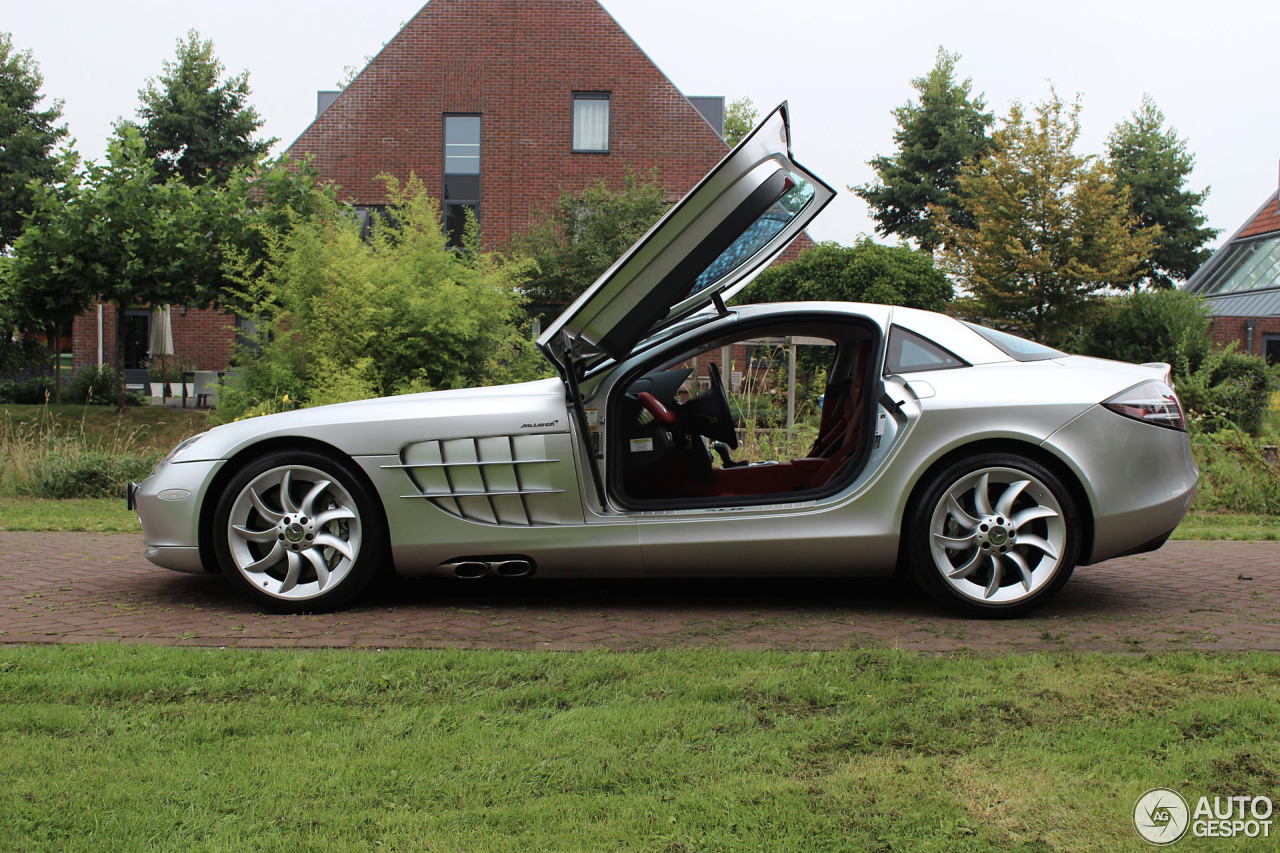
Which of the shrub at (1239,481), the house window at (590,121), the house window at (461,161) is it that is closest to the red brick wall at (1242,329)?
the house window at (590,121)

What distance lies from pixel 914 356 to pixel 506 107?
24.9 meters

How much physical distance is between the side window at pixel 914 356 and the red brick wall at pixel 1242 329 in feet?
93.0

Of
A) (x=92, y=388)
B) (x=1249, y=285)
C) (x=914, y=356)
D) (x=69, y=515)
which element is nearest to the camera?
(x=914, y=356)

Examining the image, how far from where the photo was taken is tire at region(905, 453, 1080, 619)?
14.5 feet

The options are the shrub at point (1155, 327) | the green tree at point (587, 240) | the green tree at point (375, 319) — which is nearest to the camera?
the green tree at point (375, 319)

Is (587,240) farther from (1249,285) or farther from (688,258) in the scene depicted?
(1249,285)

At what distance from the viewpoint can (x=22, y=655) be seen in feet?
12.2

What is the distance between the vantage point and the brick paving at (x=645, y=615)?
4078 mm

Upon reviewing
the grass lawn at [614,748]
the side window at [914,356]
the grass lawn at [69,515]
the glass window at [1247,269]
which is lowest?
the grass lawn at [614,748]

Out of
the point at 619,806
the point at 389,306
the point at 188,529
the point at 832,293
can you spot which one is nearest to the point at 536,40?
the point at 832,293

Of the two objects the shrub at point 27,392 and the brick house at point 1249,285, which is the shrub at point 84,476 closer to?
the shrub at point 27,392

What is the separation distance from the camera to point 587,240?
22922 mm

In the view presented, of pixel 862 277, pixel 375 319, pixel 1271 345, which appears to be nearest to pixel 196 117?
pixel 862 277

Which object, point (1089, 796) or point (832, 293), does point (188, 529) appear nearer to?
point (1089, 796)
